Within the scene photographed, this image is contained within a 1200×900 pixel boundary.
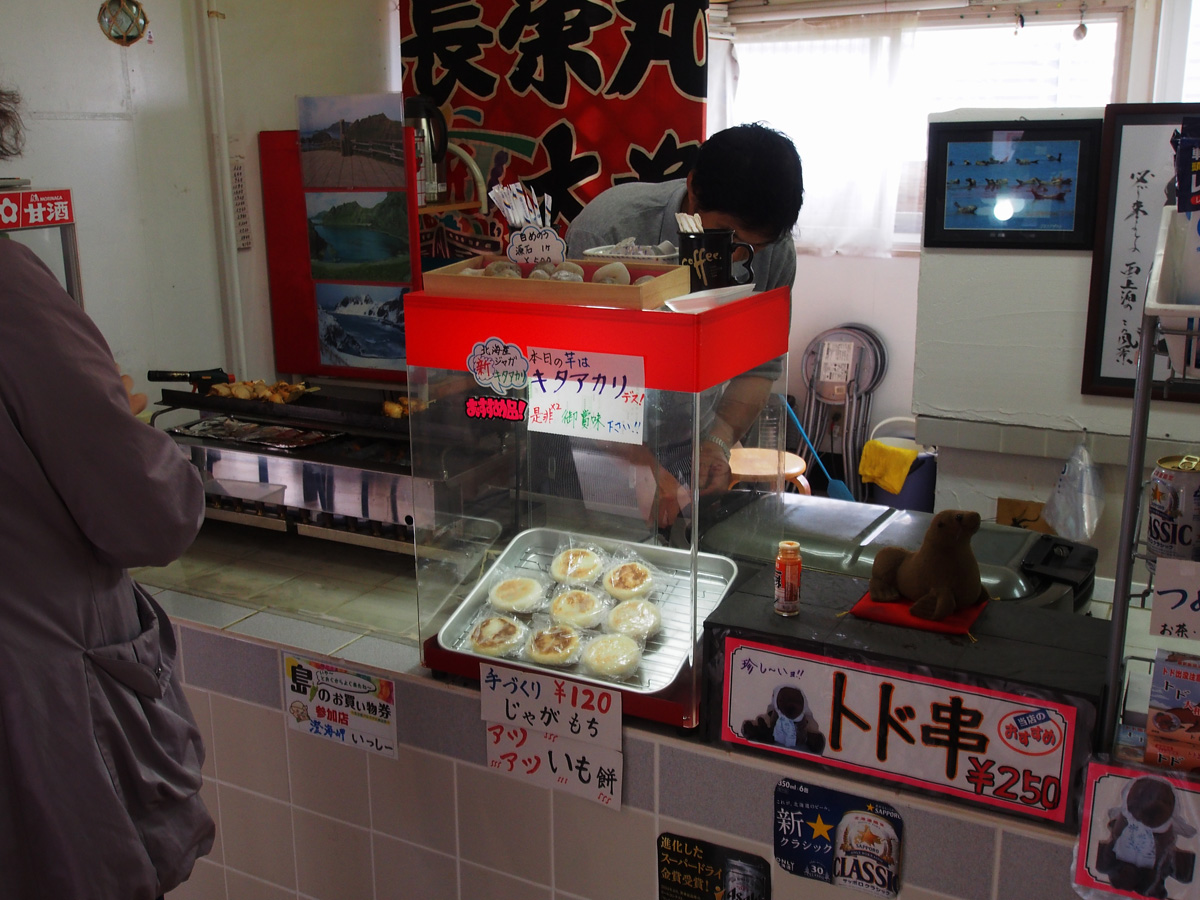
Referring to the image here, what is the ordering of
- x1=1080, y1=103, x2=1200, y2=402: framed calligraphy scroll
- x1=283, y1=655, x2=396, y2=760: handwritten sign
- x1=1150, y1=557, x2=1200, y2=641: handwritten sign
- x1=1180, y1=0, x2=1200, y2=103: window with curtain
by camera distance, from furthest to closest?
1. x1=1180, y1=0, x2=1200, y2=103: window with curtain
2. x1=1080, y1=103, x2=1200, y2=402: framed calligraphy scroll
3. x1=283, y1=655, x2=396, y2=760: handwritten sign
4. x1=1150, y1=557, x2=1200, y2=641: handwritten sign

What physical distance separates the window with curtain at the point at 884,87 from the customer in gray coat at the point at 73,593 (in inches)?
203

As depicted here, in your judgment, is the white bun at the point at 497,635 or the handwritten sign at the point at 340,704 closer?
the white bun at the point at 497,635

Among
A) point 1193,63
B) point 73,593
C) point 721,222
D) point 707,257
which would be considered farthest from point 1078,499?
point 1193,63

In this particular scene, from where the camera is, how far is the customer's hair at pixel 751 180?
203 cm

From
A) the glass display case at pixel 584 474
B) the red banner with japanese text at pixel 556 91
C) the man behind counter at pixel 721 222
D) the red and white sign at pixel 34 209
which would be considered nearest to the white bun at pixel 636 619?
the glass display case at pixel 584 474

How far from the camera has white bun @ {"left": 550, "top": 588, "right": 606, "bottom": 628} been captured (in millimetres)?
1567

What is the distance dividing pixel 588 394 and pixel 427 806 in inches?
32.5

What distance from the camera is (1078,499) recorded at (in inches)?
118

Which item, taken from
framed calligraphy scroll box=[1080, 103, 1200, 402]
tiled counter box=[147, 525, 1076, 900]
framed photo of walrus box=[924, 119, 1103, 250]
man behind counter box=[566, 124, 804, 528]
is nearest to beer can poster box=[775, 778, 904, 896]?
tiled counter box=[147, 525, 1076, 900]

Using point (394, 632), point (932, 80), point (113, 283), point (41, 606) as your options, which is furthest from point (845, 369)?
point (41, 606)

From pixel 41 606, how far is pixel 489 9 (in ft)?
12.3

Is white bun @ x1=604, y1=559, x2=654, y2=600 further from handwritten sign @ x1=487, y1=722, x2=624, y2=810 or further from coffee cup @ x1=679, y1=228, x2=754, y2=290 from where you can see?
coffee cup @ x1=679, y1=228, x2=754, y2=290

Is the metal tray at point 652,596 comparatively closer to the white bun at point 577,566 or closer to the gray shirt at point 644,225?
the white bun at point 577,566

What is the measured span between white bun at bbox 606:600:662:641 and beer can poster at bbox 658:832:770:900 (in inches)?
12.0
